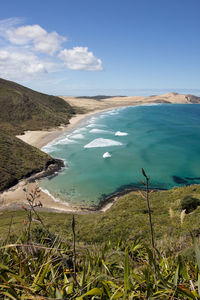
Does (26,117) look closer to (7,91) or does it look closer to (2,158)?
(7,91)

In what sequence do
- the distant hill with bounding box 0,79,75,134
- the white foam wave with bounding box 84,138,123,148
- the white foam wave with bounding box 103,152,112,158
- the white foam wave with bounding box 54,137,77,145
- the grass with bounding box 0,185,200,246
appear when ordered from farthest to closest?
the distant hill with bounding box 0,79,75,134 < the white foam wave with bounding box 54,137,77,145 < the white foam wave with bounding box 84,138,123,148 < the white foam wave with bounding box 103,152,112,158 < the grass with bounding box 0,185,200,246

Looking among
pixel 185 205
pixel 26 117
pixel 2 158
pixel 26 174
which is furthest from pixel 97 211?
pixel 26 117

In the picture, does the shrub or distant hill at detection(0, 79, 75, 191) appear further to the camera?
distant hill at detection(0, 79, 75, 191)

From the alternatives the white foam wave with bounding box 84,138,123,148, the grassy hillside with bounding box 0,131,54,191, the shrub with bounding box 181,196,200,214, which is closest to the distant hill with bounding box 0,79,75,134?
→ the grassy hillside with bounding box 0,131,54,191

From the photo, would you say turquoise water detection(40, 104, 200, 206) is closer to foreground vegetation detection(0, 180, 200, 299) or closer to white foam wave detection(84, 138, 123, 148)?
white foam wave detection(84, 138, 123, 148)

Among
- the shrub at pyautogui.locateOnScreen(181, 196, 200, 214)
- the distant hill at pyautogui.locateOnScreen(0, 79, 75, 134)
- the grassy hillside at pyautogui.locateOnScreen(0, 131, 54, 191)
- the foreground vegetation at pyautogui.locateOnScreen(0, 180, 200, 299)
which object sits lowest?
the grassy hillside at pyautogui.locateOnScreen(0, 131, 54, 191)

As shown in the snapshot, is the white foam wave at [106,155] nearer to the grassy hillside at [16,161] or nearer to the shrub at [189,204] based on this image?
the grassy hillside at [16,161]
